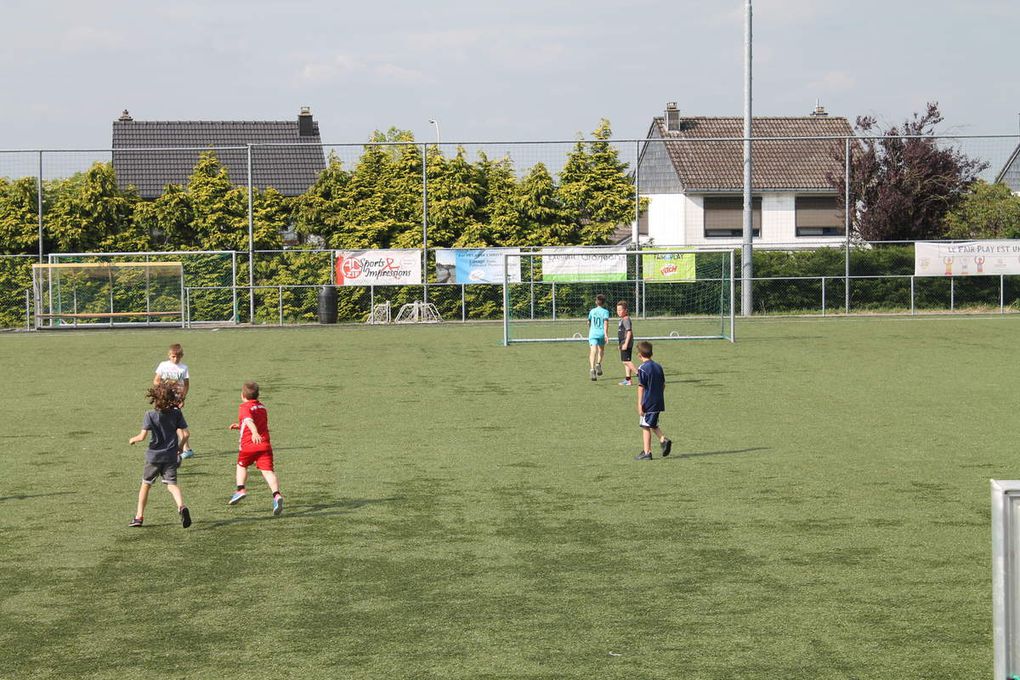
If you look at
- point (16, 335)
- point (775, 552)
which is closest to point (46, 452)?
point (775, 552)

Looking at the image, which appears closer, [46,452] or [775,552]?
[775,552]

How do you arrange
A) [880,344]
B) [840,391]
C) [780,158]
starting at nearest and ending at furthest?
[840,391] → [880,344] → [780,158]

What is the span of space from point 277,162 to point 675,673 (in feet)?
155

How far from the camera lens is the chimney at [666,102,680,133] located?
67.8 metres

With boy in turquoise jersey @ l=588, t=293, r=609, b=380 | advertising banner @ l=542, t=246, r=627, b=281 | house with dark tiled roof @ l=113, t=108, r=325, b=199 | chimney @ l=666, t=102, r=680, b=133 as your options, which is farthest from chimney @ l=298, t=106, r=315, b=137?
boy in turquoise jersey @ l=588, t=293, r=609, b=380

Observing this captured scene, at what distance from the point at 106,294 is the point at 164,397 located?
3093 cm

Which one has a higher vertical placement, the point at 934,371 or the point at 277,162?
the point at 277,162

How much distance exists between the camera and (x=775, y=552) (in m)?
9.59

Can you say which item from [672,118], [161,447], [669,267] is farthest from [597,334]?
[672,118]

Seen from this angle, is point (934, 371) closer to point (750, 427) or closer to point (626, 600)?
point (750, 427)

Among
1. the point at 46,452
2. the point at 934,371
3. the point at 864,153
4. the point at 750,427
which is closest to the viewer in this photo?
the point at 46,452

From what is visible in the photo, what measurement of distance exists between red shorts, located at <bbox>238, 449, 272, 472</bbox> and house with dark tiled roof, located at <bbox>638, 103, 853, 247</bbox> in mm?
44633

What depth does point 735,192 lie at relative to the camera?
58781 millimetres

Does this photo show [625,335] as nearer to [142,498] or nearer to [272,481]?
[272,481]
